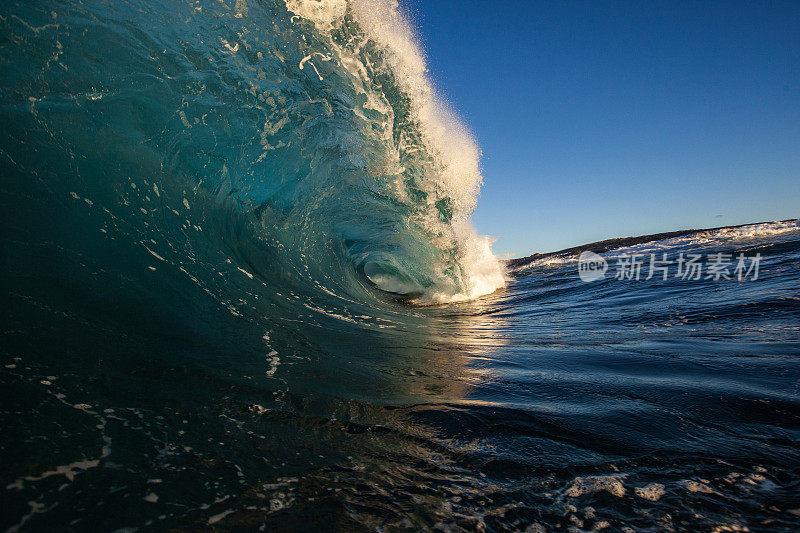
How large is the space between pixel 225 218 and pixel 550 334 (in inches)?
166

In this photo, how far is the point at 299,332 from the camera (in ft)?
11.3

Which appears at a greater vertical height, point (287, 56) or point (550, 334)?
point (287, 56)

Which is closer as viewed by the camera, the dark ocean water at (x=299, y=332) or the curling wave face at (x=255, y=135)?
the dark ocean water at (x=299, y=332)

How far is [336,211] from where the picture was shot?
7.22m

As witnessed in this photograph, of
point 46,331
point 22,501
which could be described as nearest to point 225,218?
point 46,331

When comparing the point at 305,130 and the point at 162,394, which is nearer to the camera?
the point at 162,394

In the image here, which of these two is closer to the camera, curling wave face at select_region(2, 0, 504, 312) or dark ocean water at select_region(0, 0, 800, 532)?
dark ocean water at select_region(0, 0, 800, 532)

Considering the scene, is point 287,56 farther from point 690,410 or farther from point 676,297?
point 676,297

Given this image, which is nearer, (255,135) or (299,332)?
(299,332)

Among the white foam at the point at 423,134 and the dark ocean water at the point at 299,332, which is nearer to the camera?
the dark ocean water at the point at 299,332

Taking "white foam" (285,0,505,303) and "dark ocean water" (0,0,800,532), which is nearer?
"dark ocean water" (0,0,800,532)

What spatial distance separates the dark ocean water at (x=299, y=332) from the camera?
3.96 feet

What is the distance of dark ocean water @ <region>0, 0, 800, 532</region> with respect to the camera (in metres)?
1.21

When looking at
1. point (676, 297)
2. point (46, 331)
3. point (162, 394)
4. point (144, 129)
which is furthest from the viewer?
point (676, 297)
